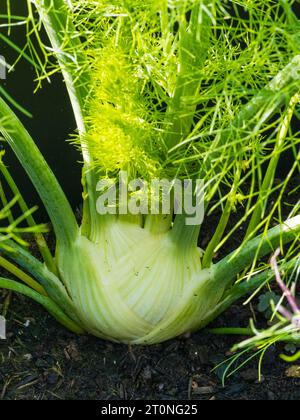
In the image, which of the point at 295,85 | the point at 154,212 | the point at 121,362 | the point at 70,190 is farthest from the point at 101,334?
the point at 295,85

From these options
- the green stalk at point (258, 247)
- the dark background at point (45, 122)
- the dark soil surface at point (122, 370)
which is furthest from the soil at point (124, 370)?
the dark background at point (45, 122)

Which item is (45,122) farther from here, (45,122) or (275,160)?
(275,160)

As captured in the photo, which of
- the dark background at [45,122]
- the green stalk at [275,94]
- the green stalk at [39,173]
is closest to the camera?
the green stalk at [275,94]

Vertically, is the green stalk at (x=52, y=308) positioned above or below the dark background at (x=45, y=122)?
below

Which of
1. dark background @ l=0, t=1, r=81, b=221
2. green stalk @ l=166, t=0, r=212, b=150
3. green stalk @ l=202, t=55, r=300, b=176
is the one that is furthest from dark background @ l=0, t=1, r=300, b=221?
green stalk @ l=202, t=55, r=300, b=176

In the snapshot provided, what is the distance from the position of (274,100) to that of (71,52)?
0.93 ft

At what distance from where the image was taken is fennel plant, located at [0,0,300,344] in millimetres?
741

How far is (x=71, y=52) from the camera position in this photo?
32.1 inches

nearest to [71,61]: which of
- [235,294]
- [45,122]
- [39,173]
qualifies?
[39,173]

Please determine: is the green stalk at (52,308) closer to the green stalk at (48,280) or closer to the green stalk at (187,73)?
the green stalk at (48,280)

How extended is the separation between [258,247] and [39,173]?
0.92 feet

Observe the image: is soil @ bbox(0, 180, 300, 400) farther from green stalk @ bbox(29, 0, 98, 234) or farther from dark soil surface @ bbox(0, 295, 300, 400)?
green stalk @ bbox(29, 0, 98, 234)

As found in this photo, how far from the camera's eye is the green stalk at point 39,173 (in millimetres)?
768

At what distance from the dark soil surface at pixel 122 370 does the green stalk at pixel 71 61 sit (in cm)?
17
